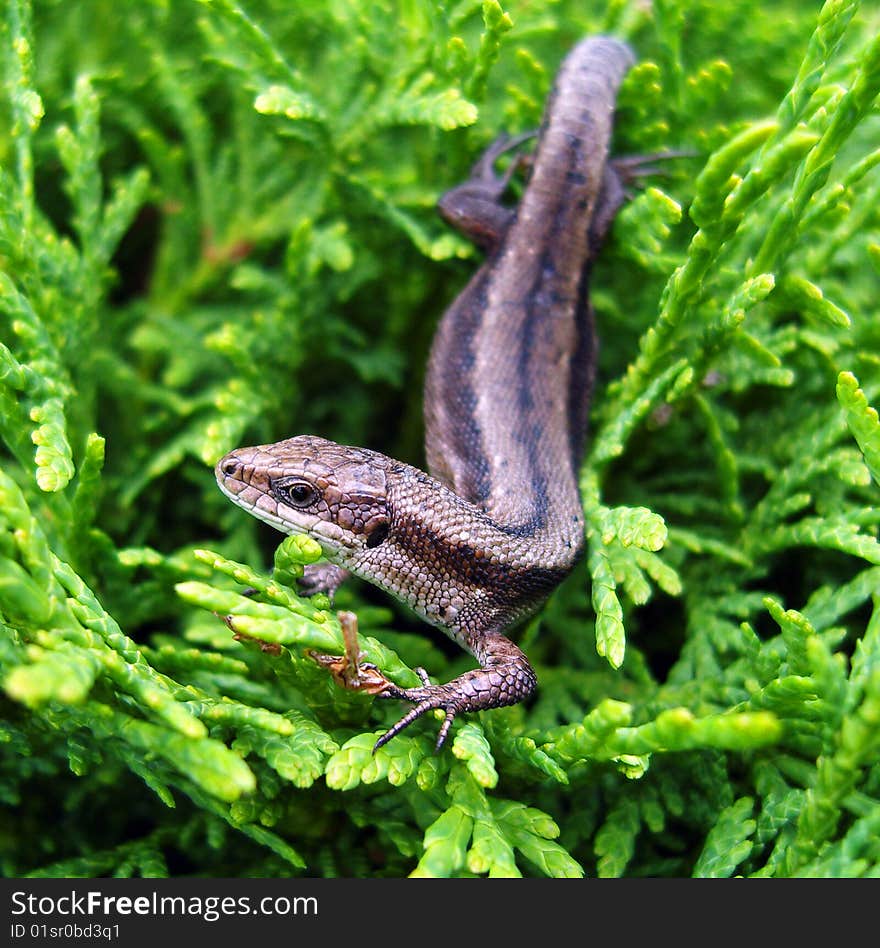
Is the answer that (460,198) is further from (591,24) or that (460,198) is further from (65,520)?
(65,520)

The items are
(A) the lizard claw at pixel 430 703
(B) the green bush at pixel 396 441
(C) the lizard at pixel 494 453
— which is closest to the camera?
(B) the green bush at pixel 396 441

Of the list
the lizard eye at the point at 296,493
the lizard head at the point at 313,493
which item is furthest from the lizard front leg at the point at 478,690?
the lizard eye at the point at 296,493

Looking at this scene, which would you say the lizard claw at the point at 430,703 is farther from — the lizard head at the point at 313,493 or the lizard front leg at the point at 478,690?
the lizard head at the point at 313,493

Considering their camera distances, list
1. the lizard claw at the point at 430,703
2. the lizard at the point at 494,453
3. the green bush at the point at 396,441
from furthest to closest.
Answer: the lizard at the point at 494,453, the lizard claw at the point at 430,703, the green bush at the point at 396,441

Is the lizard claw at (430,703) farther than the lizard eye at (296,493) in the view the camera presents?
No

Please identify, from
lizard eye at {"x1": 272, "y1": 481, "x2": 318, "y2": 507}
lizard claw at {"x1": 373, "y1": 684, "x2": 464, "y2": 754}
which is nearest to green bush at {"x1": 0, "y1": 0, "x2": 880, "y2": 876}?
lizard claw at {"x1": 373, "y1": 684, "x2": 464, "y2": 754}

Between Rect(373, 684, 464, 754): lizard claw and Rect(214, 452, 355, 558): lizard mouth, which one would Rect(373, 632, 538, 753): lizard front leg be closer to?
Rect(373, 684, 464, 754): lizard claw
